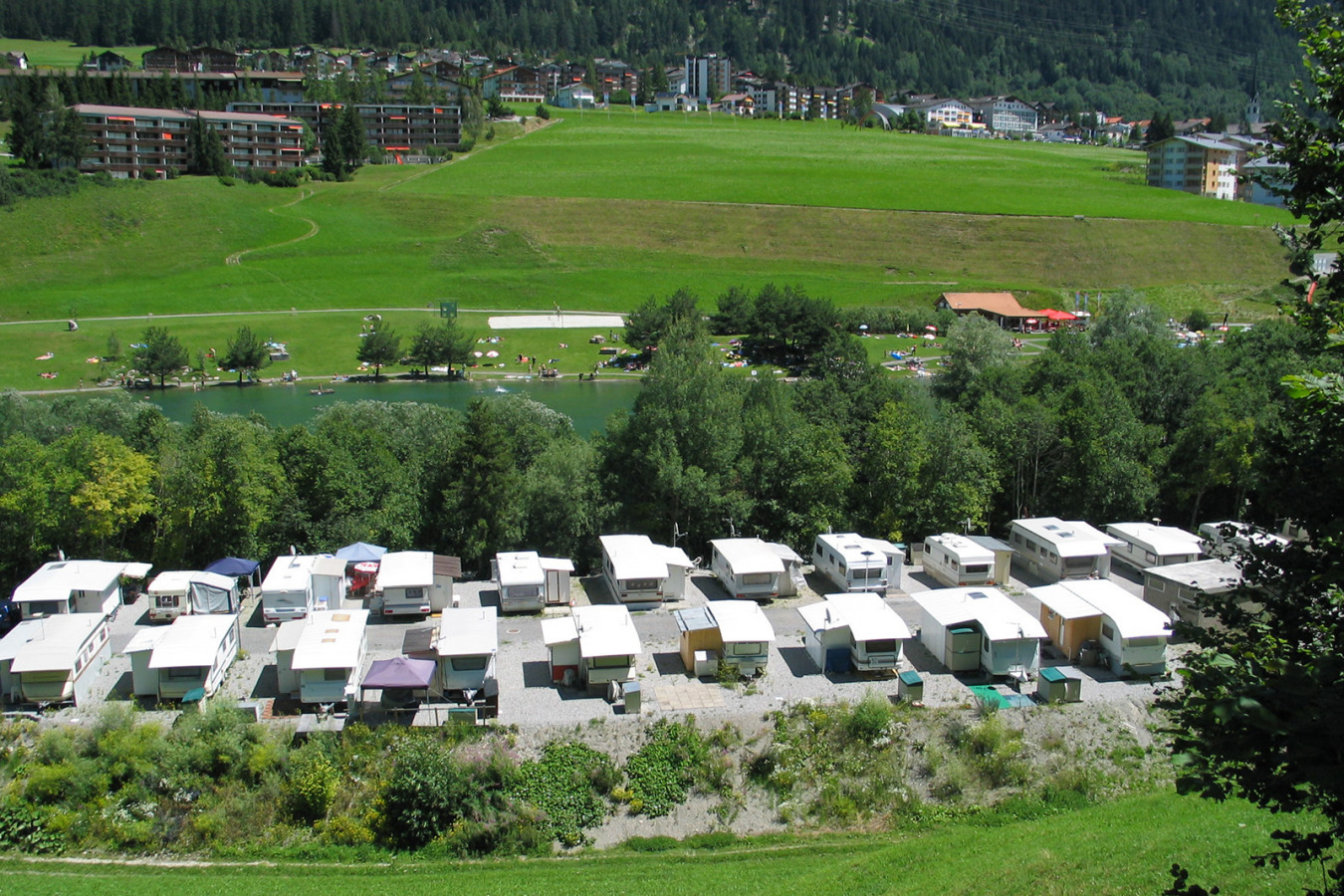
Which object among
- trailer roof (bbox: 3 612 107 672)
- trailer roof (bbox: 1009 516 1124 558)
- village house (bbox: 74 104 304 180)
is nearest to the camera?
trailer roof (bbox: 3 612 107 672)

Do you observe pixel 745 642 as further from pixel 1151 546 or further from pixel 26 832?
pixel 26 832

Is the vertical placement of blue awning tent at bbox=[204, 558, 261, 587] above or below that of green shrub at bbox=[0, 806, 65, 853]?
above

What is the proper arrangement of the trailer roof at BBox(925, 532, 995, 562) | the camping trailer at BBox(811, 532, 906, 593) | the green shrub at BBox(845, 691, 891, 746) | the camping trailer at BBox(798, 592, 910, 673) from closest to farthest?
the green shrub at BBox(845, 691, 891, 746) < the camping trailer at BBox(798, 592, 910, 673) < the camping trailer at BBox(811, 532, 906, 593) < the trailer roof at BBox(925, 532, 995, 562)

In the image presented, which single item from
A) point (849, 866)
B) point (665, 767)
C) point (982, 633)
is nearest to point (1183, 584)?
point (982, 633)

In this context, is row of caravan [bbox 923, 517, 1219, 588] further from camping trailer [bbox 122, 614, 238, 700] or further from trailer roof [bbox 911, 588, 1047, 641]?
camping trailer [bbox 122, 614, 238, 700]

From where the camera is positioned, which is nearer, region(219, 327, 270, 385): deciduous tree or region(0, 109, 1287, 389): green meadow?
region(219, 327, 270, 385): deciduous tree

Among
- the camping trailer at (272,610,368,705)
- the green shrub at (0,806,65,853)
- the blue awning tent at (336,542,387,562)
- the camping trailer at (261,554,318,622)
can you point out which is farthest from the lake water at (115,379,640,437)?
the green shrub at (0,806,65,853)
